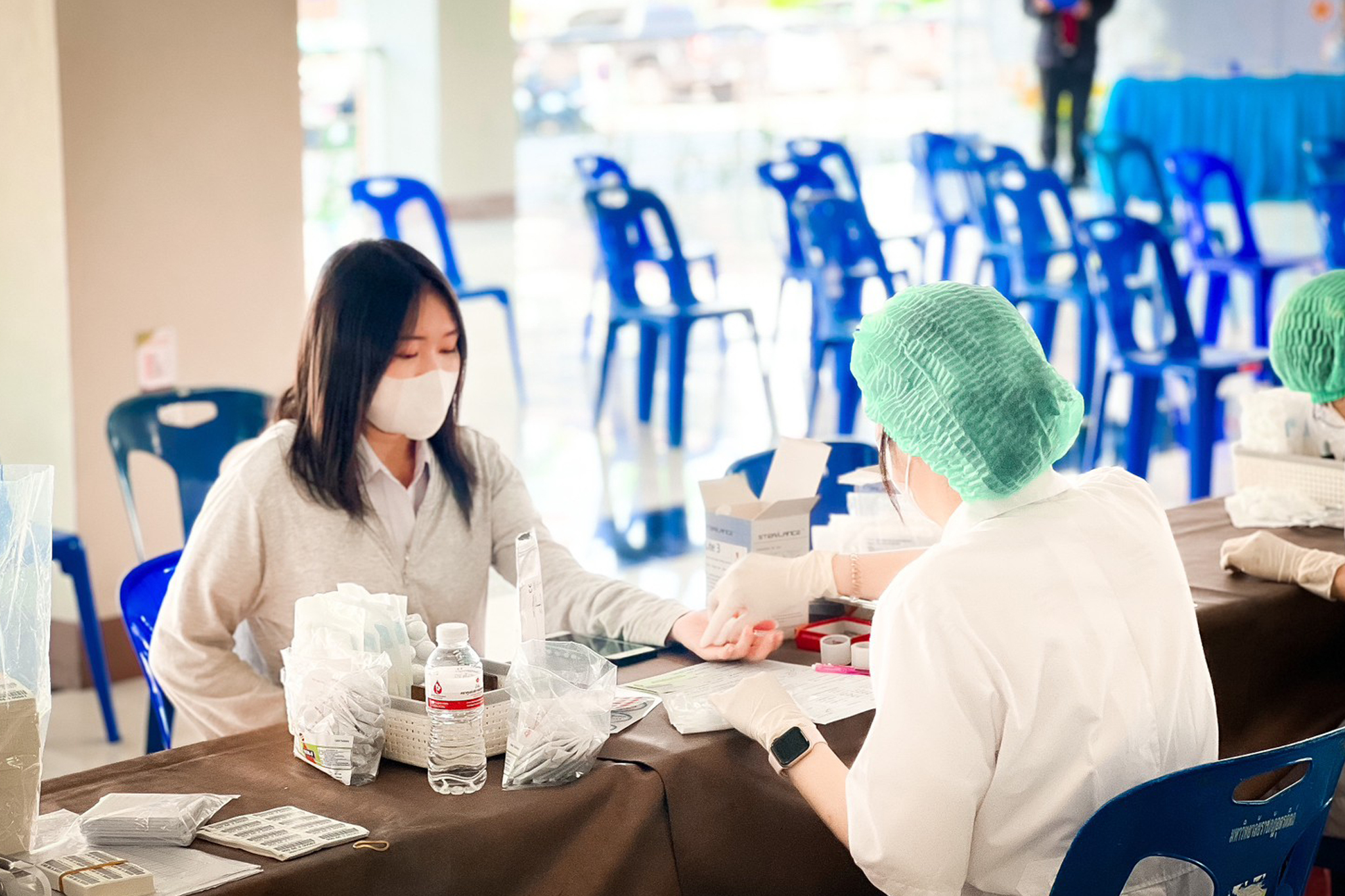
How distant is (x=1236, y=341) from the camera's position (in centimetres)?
787

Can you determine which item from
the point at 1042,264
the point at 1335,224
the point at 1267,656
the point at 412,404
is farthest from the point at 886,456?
the point at 1335,224

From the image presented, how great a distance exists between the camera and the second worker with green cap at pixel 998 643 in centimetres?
147

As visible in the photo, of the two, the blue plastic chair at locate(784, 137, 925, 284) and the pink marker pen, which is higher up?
the blue plastic chair at locate(784, 137, 925, 284)

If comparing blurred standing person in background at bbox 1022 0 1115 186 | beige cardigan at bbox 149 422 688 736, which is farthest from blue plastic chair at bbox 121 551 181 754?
blurred standing person in background at bbox 1022 0 1115 186

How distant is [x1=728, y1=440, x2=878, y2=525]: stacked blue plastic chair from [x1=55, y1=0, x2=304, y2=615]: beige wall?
1.77 m

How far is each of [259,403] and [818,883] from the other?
A: 199 cm

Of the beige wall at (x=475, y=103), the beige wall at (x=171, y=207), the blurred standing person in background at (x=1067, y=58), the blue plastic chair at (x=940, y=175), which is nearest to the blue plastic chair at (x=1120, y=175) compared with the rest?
the blue plastic chair at (x=940, y=175)

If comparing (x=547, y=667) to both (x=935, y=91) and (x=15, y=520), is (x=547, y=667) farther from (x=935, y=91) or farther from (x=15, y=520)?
(x=935, y=91)

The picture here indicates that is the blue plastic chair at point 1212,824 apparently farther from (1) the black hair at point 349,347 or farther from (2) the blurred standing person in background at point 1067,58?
(2) the blurred standing person in background at point 1067,58

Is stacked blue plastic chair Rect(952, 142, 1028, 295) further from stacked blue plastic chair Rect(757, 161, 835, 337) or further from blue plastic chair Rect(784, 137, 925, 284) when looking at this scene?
stacked blue plastic chair Rect(757, 161, 835, 337)

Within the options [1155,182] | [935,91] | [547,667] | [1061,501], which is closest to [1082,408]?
[1061,501]

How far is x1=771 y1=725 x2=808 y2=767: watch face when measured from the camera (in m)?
1.66

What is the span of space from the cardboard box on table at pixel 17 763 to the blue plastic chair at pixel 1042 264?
16.1 ft

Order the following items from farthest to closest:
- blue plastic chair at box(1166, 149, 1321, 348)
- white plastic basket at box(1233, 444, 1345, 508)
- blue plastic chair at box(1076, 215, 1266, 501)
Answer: blue plastic chair at box(1166, 149, 1321, 348)
blue plastic chair at box(1076, 215, 1266, 501)
white plastic basket at box(1233, 444, 1345, 508)
